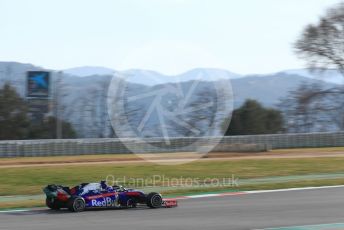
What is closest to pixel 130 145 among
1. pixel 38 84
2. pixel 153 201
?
pixel 38 84

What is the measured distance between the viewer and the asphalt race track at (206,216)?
36.9 ft

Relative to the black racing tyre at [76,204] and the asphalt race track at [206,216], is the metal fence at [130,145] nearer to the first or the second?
the asphalt race track at [206,216]

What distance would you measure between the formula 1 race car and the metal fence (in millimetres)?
20171

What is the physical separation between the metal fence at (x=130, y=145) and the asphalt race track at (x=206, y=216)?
63.5 feet

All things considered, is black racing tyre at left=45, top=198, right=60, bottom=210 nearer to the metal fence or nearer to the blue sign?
the metal fence

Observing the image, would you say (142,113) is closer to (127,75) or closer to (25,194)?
(127,75)

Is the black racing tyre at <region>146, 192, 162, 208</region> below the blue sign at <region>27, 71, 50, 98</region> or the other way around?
below

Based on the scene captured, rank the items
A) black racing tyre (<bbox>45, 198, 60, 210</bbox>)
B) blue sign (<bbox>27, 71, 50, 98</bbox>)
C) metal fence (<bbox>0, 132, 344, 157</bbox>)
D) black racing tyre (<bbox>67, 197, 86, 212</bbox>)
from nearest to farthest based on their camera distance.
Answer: black racing tyre (<bbox>67, 197, 86, 212</bbox>)
black racing tyre (<bbox>45, 198, 60, 210</bbox>)
metal fence (<bbox>0, 132, 344, 157</bbox>)
blue sign (<bbox>27, 71, 50, 98</bbox>)

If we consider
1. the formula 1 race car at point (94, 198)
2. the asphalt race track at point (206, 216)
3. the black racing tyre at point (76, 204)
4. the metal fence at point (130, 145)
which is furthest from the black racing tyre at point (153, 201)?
the metal fence at point (130, 145)

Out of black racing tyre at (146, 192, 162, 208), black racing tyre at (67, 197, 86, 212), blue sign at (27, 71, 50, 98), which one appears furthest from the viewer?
blue sign at (27, 71, 50, 98)

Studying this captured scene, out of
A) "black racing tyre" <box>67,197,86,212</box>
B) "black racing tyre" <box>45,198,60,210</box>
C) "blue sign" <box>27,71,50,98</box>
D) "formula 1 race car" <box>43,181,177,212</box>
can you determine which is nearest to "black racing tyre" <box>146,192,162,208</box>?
"formula 1 race car" <box>43,181,177,212</box>

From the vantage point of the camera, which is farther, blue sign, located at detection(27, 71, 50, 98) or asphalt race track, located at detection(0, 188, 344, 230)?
blue sign, located at detection(27, 71, 50, 98)

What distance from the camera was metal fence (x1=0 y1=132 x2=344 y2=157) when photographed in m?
38.2

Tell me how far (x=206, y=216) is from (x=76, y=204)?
9.41 ft
